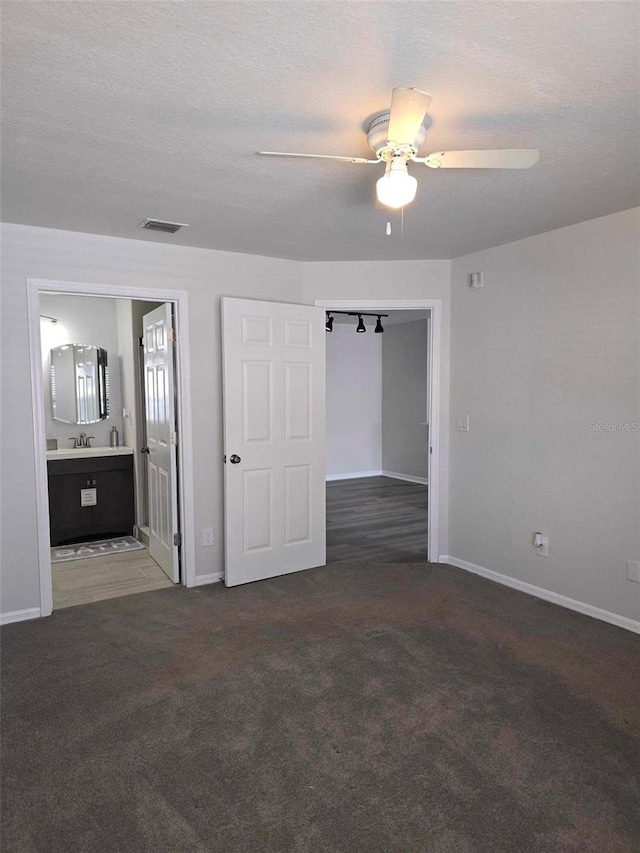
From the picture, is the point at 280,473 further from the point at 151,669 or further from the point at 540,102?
the point at 540,102

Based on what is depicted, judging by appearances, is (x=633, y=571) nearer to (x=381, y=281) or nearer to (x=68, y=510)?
(x=381, y=281)

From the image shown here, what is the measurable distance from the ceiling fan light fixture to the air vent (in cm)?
176

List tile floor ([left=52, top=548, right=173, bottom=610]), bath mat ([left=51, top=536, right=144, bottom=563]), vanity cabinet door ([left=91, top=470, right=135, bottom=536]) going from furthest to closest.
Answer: vanity cabinet door ([left=91, top=470, right=135, bottom=536])
bath mat ([left=51, top=536, right=144, bottom=563])
tile floor ([left=52, top=548, right=173, bottom=610])

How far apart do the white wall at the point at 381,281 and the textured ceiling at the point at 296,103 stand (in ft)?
3.89

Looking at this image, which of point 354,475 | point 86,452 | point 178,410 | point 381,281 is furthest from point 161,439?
point 354,475

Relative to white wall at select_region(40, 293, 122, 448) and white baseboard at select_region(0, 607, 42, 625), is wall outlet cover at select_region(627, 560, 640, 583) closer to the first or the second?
white baseboard at select_region(0, 607, 42, 625)

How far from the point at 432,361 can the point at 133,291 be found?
2.34 meters

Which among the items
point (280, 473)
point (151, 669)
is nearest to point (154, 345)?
point (280, 473)

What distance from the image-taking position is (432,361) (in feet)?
14.7

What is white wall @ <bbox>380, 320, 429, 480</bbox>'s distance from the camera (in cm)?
820

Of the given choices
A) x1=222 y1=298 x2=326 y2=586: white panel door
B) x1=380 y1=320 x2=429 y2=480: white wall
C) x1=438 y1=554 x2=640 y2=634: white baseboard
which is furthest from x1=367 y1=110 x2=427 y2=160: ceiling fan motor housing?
x1=380 y1=320 x2=429 y2=480: white wall

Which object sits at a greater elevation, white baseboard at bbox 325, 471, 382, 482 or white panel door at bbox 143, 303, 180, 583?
white panel door at bbox 143, 303, 180, 583

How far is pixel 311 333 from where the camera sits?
4.28 m

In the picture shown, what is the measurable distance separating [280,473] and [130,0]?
3168 mm
